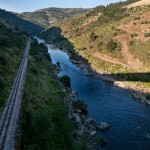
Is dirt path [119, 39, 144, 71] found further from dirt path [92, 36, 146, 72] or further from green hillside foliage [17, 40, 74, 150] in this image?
green hillside foliage [17, 40, 74, 150]

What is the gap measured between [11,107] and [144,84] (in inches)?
1730

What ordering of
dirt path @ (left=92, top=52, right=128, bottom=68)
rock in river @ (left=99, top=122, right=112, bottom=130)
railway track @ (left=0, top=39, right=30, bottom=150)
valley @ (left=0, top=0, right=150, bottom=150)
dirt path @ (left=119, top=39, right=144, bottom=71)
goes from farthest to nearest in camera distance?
dirt path @ (left=92, top=52, right=128, bottom=68), dirt path @ (left=119, top=39, right=144, bottom=71), rock in river @ (left=99, top=122, right=112, bottom=130), valley @ (left=0, top=0, right=150, bottom=150), railway track @ (left=0, top=39, right=30, bottom=150)

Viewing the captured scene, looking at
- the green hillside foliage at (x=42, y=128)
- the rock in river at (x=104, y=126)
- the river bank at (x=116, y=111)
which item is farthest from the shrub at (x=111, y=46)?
the green hillside foliage at (x=42, y=128)

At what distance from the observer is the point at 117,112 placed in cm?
3422

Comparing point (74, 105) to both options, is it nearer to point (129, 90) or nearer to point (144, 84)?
point (129, 90)

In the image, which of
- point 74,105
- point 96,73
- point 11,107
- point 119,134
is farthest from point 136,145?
point 96,73

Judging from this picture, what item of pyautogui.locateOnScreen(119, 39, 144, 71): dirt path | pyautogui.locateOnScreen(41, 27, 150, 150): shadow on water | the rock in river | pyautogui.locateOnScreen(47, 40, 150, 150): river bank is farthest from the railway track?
pyautogui.locateOnScreen(119, 39, 144, 71): dirt path

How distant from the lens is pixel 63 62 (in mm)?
78812

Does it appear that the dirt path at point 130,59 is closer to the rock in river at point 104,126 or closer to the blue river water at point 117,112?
the blue river water at point 117,112

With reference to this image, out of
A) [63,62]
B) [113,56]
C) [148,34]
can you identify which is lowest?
[63,62]

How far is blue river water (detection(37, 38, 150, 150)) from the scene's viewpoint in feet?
83.7

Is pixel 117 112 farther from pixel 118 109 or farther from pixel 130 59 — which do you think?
pixel 130 59

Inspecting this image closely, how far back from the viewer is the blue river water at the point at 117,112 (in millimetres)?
25505

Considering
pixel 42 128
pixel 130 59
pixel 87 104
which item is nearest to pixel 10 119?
pixel 42 128
